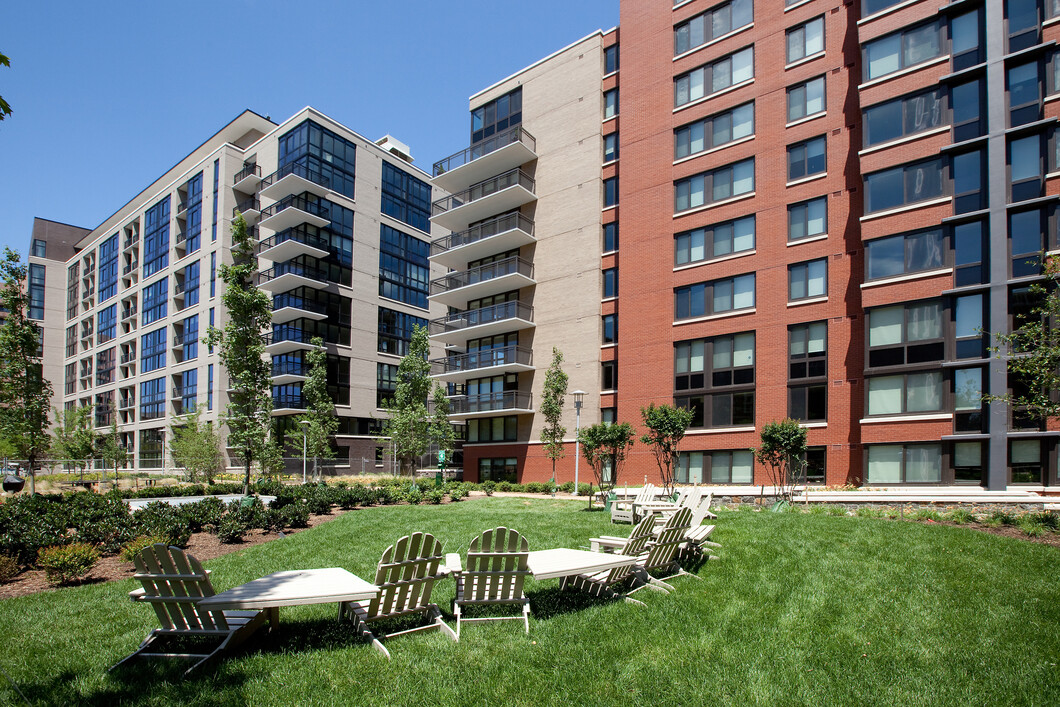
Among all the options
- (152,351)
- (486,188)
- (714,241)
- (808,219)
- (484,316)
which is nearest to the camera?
(808,219)

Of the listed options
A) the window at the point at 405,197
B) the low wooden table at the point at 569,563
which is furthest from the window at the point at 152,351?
the low wooden table at the point at 569,563

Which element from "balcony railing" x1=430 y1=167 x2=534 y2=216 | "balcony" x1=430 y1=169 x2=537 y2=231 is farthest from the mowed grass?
"balcony railing" x1=430 y1=167 x2=534 y2=216

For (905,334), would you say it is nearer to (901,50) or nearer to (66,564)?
(901,50)

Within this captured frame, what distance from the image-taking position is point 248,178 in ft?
171

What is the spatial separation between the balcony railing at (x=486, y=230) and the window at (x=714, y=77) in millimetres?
10852

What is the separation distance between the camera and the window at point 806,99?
27328 mm

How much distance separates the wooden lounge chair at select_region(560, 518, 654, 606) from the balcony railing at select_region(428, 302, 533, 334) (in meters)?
29.3

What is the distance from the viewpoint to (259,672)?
16.5ft

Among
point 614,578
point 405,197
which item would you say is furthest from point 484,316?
point 614,578

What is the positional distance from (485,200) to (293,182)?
1825 cm

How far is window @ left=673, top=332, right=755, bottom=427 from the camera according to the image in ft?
91.5

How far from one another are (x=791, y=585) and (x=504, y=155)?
3426 centimetres

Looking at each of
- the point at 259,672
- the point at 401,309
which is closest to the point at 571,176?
the point at 401,309

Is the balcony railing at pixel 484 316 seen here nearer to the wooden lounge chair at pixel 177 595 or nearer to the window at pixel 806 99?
the window at pixel 806 99
